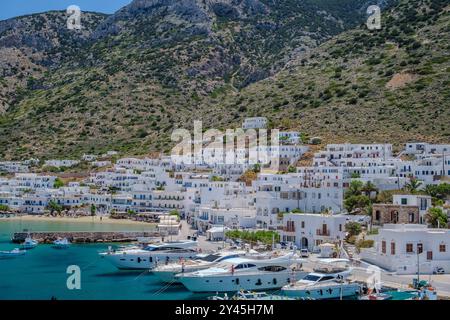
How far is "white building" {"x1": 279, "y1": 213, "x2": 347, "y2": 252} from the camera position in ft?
130

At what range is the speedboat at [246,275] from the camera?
30.5 meters

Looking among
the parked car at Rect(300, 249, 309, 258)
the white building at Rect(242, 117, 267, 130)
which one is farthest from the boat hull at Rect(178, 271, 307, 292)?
the white building at Rect(242, 117, 267, 130)

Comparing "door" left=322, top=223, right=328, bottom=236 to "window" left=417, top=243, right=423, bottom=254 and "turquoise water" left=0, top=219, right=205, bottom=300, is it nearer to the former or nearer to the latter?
"window" left=417, top=243, right=423, bottom=254

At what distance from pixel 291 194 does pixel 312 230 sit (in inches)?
398

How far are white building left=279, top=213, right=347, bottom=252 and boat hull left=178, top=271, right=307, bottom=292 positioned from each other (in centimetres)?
787

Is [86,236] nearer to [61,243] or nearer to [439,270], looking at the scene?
[61,243]

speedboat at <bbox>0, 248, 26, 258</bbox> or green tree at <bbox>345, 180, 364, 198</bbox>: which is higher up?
green tree at <bbox>345, 180, 364, 198</bbox>

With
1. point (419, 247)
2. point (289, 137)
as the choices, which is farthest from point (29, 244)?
point (289, 137)

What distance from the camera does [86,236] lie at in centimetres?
5425

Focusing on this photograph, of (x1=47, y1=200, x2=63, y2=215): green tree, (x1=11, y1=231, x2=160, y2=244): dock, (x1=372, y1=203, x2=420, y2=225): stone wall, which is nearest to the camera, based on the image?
(x1=372, y1=203, x2=420, y2=225): stone wall

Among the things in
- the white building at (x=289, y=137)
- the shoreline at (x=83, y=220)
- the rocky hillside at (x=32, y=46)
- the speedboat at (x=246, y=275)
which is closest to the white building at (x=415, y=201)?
the speedboat at (x=246, y=275)

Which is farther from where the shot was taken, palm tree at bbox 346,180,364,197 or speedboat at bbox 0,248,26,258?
palm tree at bbox 346,180,364,197
